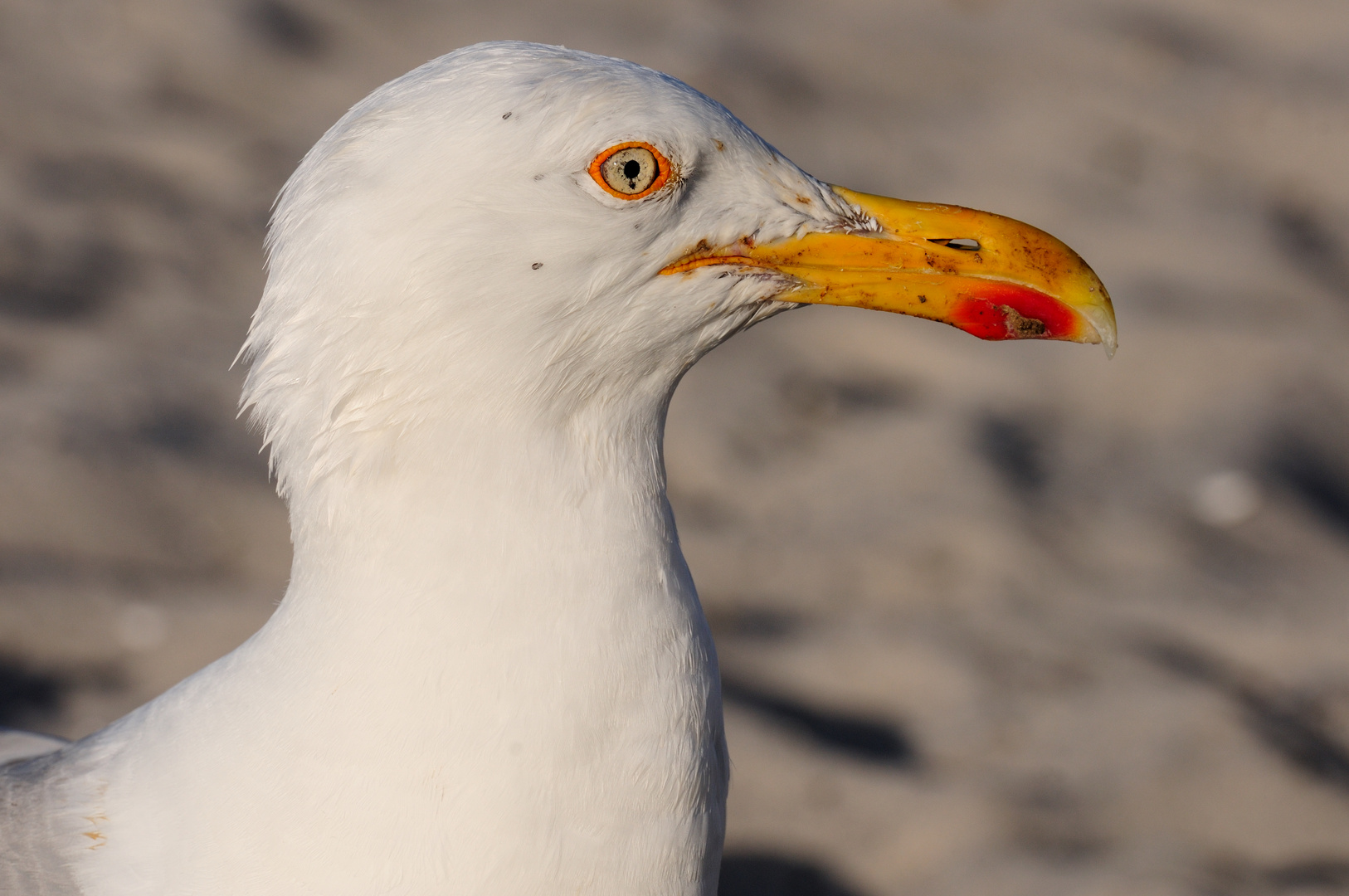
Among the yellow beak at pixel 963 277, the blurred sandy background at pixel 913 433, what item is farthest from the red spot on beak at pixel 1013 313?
the blurred sandy background at pixel 913 433

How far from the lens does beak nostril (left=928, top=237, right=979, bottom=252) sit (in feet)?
7.00

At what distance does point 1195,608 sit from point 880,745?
121 centimetres

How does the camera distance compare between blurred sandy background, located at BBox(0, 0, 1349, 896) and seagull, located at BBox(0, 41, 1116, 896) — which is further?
blurred sandy background, located at BBox(0, 0, 1349, 896)

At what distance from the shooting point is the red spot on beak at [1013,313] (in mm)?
2121

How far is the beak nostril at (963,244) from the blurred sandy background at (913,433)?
73.4 inches

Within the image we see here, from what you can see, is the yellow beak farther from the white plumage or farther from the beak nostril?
the white plumage

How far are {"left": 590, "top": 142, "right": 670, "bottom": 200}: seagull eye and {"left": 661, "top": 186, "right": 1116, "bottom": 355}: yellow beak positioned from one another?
32 centimetres

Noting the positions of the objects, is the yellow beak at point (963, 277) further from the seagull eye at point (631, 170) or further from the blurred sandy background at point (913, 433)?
the blurred sandy background at point (913, 433)

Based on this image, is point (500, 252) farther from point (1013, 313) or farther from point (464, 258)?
point (1013, 313)

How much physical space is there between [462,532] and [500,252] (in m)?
0.39

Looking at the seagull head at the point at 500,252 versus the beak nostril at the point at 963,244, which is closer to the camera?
the seagull head at the point at 500,252

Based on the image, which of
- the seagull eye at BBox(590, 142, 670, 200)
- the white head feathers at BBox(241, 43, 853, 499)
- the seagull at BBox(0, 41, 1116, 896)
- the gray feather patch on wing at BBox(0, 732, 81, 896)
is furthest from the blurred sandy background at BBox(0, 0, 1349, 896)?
the seagull eye at BBox(590, 142, 670, 200)

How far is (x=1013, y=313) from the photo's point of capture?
2133mm

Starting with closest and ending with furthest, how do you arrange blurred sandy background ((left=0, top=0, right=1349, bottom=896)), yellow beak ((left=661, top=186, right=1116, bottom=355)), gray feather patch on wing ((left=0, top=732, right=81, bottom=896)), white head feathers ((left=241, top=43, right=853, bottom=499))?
white head feathers ((left=241, top=43, right=853, bottom=499)) < gray feather patch on wing ((left=0, top=732, right=81, bottom=896)) < yellow beak ((left=661, top=186, right=1116, bottom=355)) < blurred sandy background ((left=0, top=0, right=1349, bottom=896))
